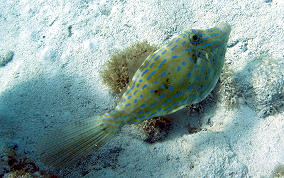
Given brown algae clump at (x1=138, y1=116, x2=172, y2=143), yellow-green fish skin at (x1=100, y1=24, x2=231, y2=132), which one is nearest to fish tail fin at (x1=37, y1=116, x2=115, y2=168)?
yellow-green fish skin at (x1=100, y1=24, x2=231, y2=132)

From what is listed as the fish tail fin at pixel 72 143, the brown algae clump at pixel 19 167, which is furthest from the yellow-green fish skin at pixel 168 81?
the brown algae clump at pixel 19 167

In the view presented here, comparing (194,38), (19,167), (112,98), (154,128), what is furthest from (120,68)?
(19,167)

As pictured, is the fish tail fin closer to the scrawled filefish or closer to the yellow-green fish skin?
the scrawled filefish

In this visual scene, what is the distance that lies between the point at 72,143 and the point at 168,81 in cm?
137

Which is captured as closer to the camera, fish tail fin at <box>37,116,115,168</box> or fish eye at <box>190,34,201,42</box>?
fish tail fin at <box>37,116,115,168</box>

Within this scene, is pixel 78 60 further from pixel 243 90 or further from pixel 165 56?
pixel 243 90

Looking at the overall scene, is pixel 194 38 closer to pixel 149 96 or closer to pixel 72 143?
pixel 149 96

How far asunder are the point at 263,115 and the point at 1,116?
13.8 ft

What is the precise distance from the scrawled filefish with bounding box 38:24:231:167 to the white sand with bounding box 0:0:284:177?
2.06 feet

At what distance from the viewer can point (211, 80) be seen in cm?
257

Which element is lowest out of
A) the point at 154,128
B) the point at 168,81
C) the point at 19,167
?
the point at 154,128

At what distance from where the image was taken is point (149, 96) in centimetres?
226

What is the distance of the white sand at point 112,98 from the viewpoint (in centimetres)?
252

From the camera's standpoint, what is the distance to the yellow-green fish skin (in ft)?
7.46
